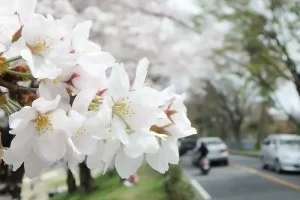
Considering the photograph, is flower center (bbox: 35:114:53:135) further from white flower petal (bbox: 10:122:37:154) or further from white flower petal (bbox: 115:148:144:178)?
white flower petal (bbox: 115:148:144:178)

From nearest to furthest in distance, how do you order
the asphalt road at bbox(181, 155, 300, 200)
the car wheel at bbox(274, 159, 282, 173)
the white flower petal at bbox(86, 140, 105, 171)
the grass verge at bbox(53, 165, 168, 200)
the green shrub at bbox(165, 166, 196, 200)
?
Answer: the white flower petal at bbox(86, 140, 105, 171) < the green shrub at bbox(165, 166, 196, 200) < the grass verge at bbox(53, 165, 168, 200) < the asphalt road at bbox(181, 155, 300, 200) < the car wheel at bbox(274, 159, 282, 173)

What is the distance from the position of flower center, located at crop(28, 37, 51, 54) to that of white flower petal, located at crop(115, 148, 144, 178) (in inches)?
11.2

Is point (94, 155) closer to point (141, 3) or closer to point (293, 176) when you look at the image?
point (141, 3)

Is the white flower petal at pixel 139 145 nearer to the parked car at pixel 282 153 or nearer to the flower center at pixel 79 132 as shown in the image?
the flower center at pixel 79 132

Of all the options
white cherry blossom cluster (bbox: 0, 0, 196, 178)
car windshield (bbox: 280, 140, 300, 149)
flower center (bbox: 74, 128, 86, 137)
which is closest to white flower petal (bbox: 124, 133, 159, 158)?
white cherry blossom cluster (bbox: 0, 0, 196, 178)

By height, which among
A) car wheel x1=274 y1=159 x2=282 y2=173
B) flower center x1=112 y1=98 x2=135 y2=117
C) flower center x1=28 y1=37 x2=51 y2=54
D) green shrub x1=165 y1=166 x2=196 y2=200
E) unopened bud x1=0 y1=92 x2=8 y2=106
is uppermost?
flower center x1=28 y1=37 x2=51 y2=54

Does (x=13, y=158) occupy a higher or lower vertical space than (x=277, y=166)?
higher

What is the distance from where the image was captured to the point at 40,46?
1125 millimetres

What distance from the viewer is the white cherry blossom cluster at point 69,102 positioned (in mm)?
1097

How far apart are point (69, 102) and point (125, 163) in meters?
0.20

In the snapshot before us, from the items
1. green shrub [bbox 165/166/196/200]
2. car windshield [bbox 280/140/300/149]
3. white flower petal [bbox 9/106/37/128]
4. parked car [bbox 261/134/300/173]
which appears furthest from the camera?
car windshield [bbox 280/140/300/149]

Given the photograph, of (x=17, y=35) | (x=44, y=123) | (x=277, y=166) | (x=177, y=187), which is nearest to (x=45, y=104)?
(x=44, y=123)

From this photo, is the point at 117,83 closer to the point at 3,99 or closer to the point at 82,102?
the point at 82,102

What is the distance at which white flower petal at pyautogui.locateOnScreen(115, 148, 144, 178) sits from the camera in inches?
47.9
